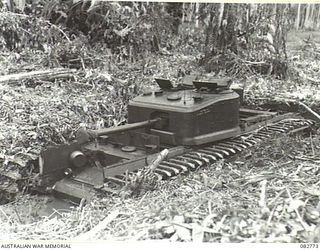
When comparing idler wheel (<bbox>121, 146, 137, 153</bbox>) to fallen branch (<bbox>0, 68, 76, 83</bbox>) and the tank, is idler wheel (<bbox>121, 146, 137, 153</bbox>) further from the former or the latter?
fallen branch (<bbox>0, 68, 76, 83</bbox>)

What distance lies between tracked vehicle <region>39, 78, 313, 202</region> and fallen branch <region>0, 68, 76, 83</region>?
395mm

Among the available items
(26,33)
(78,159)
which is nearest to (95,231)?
(78,159)

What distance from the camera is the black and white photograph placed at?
1.62m

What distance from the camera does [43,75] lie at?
2477 millimetres

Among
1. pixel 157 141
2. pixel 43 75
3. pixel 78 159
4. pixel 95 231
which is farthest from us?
pixel 43 75

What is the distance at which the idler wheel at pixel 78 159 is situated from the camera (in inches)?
81.8

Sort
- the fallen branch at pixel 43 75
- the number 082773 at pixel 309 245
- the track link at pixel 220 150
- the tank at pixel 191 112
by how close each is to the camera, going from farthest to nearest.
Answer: the fallen branch at pixel 43 75
the tank at pixel 191 112
the track link at pixel 220 150
the number 082773 at pixel 309 245

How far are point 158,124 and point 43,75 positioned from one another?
583 millimetres

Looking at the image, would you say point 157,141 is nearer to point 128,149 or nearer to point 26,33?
point 128,149

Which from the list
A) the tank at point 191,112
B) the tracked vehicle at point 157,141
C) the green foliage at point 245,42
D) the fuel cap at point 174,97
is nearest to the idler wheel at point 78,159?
the tracked vehicle at point 157,141

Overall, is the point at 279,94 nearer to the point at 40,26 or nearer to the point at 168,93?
the point at 168,93

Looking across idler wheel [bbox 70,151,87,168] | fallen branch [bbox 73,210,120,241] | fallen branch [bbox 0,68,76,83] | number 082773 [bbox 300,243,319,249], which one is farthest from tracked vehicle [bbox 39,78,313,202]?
number 082773 [bbox 300,243,319,249]

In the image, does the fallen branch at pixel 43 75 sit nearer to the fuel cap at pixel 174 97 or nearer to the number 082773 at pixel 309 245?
the fuel cap at pixel 174 97

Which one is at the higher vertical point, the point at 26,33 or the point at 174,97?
the point at 26,33
